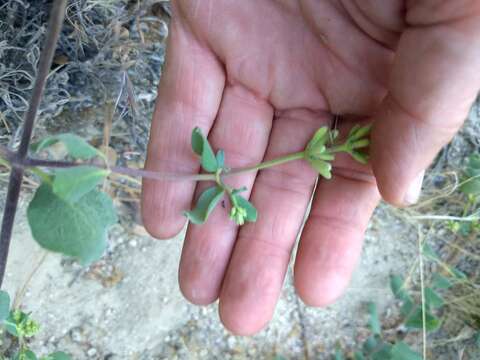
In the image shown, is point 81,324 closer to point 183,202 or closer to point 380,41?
point 183,202

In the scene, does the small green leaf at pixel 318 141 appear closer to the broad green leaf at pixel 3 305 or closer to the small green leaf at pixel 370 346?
the broad green leaf at pixel 3 305

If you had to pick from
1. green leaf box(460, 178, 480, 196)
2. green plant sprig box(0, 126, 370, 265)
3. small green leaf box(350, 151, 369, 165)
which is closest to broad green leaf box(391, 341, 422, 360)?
green leaf box(460, 178, 480, 196)

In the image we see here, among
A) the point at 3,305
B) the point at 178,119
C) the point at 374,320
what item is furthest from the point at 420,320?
the point at 3,305

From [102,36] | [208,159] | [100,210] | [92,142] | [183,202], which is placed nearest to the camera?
[100,210]

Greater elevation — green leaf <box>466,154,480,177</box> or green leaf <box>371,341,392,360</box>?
green leaf <box>466,154,480,177</box>

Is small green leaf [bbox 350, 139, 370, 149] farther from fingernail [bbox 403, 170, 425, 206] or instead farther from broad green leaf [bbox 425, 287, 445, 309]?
broad green leaf [bbox 425, 287, 445, 309]

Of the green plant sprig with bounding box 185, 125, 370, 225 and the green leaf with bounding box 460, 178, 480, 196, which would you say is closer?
the green plant sprig with bounding box 185, 125, 370, 225

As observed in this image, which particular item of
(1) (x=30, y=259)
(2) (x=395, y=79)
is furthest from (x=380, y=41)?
(1) (x=30, y=259)

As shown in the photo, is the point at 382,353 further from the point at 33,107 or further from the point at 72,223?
the point at 33,107
